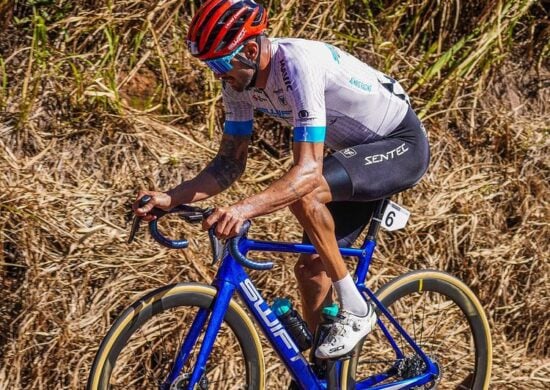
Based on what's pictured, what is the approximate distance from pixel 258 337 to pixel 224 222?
0.80 meters

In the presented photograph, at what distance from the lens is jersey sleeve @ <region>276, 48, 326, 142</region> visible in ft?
13.0

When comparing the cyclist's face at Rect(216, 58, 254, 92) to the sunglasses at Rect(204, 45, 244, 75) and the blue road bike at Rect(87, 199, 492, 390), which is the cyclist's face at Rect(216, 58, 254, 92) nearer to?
the sunglasses at Rect(204, 45, 244, 75)

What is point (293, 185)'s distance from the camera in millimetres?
3883

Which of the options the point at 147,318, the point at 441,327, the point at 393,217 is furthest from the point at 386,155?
the point at 441,327

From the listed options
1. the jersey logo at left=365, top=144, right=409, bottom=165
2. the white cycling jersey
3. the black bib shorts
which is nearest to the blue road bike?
the black bib shorts

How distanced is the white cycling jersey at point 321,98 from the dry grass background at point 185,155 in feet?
4.22

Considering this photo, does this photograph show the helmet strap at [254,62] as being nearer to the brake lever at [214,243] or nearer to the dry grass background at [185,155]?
the brake lever at [214,243]

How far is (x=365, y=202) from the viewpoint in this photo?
4.62 meters

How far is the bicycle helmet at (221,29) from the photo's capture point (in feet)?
13.0

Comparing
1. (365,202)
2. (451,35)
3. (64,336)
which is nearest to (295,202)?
(365,202)

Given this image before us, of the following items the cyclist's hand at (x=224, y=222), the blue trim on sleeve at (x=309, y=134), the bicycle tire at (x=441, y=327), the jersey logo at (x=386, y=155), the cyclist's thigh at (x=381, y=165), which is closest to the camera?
the cyclist's hand at (x=224, y=222)

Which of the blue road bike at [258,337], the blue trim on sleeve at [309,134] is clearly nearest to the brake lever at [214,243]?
the blue road bike at [258,337]

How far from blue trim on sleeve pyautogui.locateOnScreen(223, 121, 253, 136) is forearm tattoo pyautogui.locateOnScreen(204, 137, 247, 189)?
3 cm

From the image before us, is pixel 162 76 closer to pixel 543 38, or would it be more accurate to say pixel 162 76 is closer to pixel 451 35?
pixel 451 35
